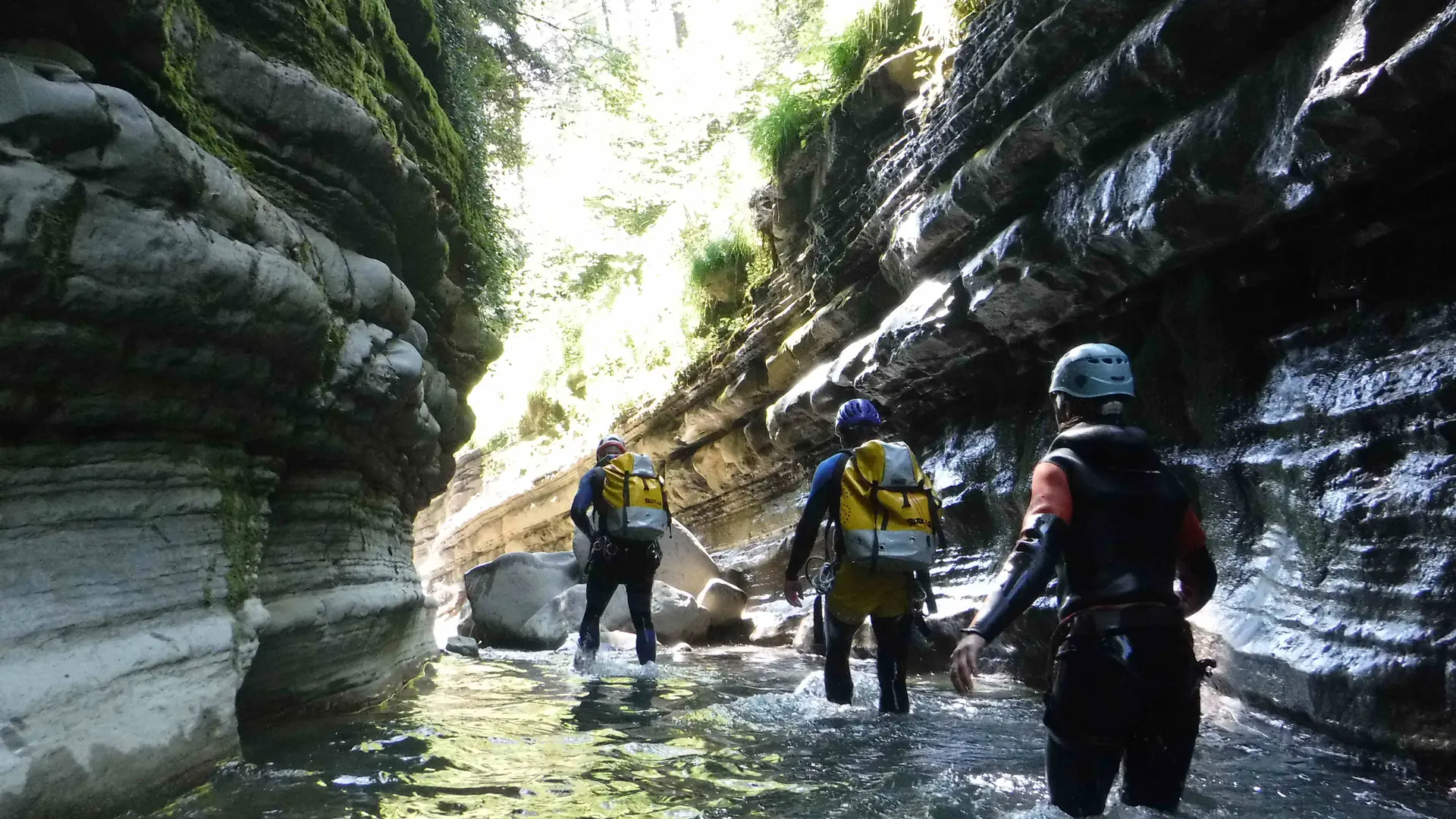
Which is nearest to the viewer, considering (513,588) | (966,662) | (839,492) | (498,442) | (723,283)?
(966,662)

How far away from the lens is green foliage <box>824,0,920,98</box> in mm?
11383

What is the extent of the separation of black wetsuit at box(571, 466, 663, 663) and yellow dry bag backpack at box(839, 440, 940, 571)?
9.66 ft

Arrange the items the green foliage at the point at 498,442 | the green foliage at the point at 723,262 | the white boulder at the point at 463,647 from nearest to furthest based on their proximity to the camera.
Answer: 1. the white boulder at the point at 463,647
2. the green foliage at the point at 723,262
3. the green foliage at the point at 498,442

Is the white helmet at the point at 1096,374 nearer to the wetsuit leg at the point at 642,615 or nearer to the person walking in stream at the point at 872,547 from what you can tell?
the person walking in stream at the point at 872,547

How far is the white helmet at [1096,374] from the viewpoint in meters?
2.73

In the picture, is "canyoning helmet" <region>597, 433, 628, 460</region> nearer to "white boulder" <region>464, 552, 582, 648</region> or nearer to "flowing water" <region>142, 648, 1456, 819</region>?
"flowing water" <region>142, 648, 1456, 819</region>

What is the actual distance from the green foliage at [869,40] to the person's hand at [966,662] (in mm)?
10551

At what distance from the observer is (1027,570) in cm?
241

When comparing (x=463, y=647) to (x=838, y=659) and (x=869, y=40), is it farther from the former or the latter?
(x=869, y=40)

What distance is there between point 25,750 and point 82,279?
1529 millimetres

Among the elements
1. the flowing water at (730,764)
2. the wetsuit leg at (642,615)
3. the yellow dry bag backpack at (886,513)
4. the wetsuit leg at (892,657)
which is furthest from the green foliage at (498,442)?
the yellow dry bag backpack at (886,513)

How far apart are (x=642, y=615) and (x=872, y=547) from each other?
3418 millimetres

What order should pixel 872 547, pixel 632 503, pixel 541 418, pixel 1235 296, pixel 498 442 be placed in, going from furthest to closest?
pixel 498 442 < pixel 541 418 < pixel 632 503 < pixel 1235 296 < pixel 872 547

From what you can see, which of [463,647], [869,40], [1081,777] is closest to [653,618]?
[463,647]
